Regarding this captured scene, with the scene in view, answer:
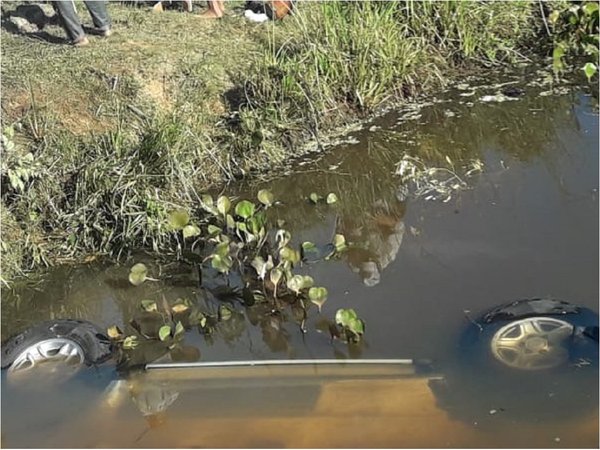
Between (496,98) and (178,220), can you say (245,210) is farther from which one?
(496,98)

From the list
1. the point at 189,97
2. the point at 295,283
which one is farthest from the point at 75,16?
the point at 295,283

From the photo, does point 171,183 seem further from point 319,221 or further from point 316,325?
point 316,325

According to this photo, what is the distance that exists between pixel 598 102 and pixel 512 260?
2.65 meters

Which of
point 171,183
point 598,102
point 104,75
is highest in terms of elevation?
point 104,75

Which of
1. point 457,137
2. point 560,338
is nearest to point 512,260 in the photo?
point 560,338

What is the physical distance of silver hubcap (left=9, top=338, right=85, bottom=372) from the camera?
4320mm

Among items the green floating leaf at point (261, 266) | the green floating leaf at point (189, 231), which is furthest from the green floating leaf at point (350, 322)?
the green floating leaf at point (189, 231)

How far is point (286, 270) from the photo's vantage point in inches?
176

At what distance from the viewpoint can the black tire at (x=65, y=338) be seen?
14.2 ft

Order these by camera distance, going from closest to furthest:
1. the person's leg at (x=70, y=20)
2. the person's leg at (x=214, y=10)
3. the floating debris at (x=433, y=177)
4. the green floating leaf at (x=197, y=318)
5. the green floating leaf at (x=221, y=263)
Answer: the green floating leaf at (x=197, y=318) < the green floating leaf at (x=221, y=263) < the floating debris at (x=433, y=177) < the person's leg at (x=70, y=20) < the person's leg at (x=214, y=10)

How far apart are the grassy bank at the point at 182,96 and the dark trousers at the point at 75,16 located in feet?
0.67

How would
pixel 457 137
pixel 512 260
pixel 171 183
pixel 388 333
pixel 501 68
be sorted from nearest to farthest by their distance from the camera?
pixel 388 333 → pixel 512 260 → pixel 171 183 → pixel 457 137 → pixel 501 68

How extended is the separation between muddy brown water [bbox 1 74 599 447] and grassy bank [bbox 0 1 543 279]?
0.96 ft

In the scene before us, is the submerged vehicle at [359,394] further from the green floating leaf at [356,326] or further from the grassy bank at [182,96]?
the grassy bank at [182,96]
